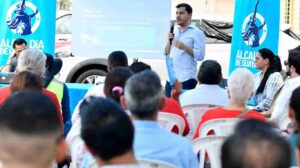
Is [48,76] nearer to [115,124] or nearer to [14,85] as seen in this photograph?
[14,85]

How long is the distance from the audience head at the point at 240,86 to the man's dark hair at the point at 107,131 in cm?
225

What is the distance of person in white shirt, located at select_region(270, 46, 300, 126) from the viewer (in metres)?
5.16

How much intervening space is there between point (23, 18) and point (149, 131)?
235 inches

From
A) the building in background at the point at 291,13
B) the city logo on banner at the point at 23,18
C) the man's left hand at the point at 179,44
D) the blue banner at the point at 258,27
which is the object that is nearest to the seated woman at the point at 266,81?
the man's left hand at the point at 179,44

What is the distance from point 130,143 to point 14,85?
2087 mm

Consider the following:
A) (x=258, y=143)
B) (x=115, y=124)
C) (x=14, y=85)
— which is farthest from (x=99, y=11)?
(x=258, y=143)

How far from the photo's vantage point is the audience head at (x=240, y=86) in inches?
191

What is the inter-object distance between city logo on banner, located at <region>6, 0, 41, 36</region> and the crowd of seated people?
3048 mm

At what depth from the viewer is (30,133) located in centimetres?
219

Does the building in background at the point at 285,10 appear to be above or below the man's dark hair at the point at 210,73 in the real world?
above

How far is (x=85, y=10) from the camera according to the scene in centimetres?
899

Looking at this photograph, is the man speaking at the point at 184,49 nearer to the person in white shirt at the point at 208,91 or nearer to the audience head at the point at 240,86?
the person in white shirt at the point at 208,91

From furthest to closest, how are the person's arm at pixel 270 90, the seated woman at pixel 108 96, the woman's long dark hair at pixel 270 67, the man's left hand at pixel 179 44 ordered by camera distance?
the man's left hand at pixel 179 44, the woman's long dark hair at pixel 270 67, the person's arm at pixel 270 90, the seated woman at pixel 108 96

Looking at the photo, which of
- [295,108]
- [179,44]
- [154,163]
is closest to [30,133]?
[154,163]
